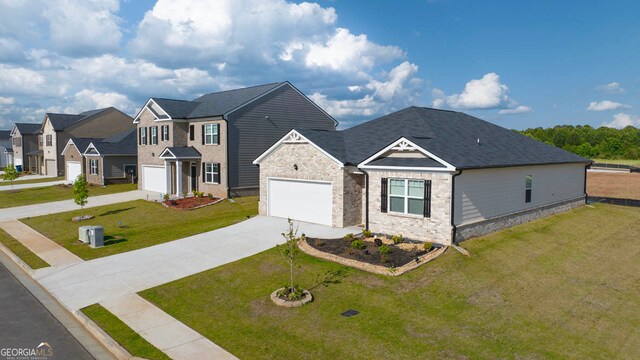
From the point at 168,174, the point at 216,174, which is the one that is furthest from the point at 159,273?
the point at 168,174

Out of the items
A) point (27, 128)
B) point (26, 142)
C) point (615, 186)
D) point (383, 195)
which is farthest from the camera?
point (27, 128)

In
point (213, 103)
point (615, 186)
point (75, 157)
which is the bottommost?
point (615, 186)

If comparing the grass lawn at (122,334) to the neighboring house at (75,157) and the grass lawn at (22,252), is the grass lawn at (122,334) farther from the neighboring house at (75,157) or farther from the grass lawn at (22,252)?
the neighboring house at (75,157)

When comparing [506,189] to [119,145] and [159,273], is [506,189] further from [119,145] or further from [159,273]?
[119,145]

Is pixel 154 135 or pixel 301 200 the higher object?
pixel 154 135

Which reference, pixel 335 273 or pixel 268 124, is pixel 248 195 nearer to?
pixel 268 124

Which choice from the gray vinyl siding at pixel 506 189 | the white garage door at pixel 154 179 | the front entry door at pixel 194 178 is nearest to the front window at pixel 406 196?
the gray vinyl siding at pixel 506 189
